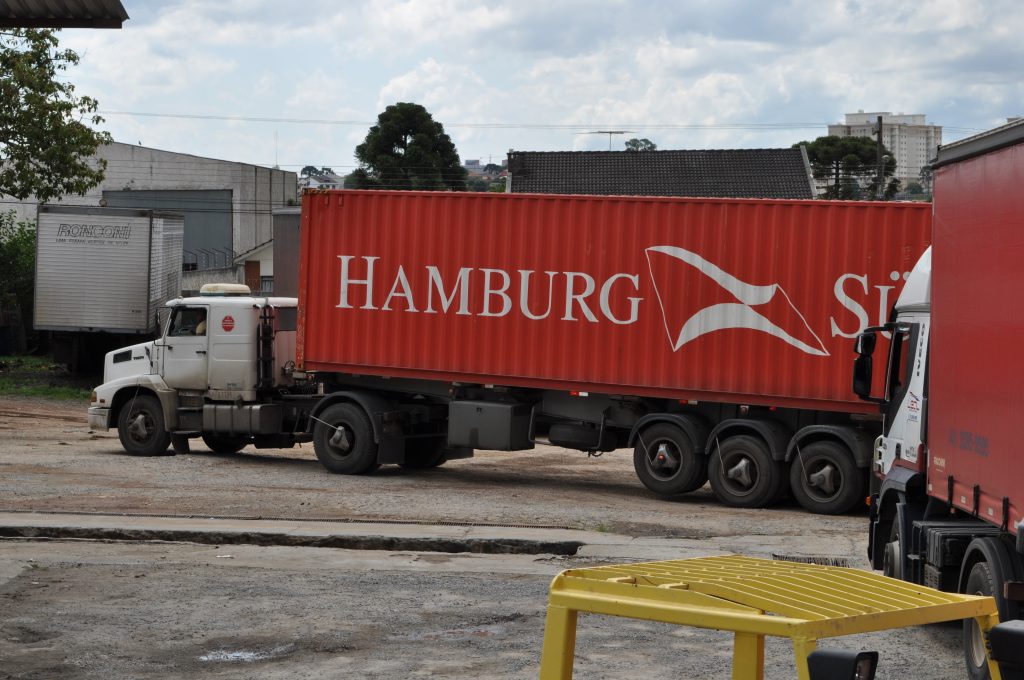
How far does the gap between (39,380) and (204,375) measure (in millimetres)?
16604

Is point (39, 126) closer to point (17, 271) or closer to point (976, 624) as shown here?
point (17, 271)

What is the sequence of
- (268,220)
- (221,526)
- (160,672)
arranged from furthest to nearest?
(268,220) → (221,526) → (160,672)

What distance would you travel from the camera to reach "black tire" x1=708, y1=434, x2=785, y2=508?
15.8 m

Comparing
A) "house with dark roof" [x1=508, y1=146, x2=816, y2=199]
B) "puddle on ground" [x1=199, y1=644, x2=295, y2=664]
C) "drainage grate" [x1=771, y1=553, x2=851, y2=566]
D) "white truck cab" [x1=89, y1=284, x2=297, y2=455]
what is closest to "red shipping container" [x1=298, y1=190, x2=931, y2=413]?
"white truck cab" [x1=89, y1=284, x2=297, y2=455]

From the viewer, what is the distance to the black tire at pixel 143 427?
65.1ft

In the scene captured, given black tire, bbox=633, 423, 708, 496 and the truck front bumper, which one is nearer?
black tire, bbox=633, 423, 708, 496

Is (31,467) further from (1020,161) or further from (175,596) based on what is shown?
(1020,161)

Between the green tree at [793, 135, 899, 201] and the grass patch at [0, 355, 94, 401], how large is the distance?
38.9 metres

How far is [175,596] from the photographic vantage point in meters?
10.1

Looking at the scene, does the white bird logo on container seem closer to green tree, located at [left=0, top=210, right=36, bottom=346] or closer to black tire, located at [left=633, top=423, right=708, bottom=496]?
black tire, located at [left=633, top=423, right=708, bottom=496]

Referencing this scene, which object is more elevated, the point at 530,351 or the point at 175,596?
the point at 530,351

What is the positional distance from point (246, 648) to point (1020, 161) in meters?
5.63

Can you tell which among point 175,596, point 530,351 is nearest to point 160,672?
point 175,596

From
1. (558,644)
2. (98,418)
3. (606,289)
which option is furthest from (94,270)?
(558,644)
